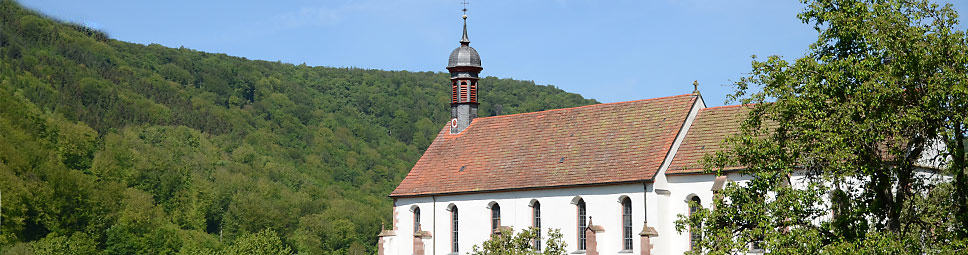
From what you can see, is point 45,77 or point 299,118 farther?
point 299,118

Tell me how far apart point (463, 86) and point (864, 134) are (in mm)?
Answer: 33079

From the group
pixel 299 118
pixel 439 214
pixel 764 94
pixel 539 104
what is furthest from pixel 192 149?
pixel 764 94

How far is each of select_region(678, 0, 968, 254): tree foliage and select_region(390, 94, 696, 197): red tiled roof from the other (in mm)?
16215

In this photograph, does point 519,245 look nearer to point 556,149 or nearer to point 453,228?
point 556,149

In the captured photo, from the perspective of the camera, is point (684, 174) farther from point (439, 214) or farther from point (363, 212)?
point (363, 212)

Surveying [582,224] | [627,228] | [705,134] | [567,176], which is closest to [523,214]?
[567,176]

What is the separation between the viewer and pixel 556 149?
51.3 meters

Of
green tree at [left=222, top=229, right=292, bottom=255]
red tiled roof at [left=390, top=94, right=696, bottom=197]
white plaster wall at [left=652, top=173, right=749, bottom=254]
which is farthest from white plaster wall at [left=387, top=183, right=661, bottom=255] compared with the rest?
green tree at [left=222, top=229, right=292, bottom=255]

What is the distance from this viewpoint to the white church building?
45.6m

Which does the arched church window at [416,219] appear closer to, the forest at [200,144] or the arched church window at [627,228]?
the arched church window at [627,228]

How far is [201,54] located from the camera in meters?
152

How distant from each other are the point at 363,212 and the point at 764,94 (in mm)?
102535

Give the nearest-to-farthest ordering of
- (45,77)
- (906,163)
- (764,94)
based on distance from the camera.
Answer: (906,163), (764,94), (45,77)

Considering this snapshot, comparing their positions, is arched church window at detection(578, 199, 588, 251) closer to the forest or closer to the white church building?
the white church building
